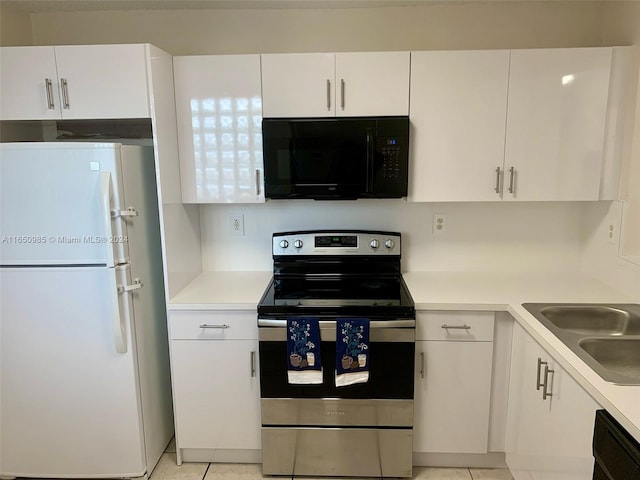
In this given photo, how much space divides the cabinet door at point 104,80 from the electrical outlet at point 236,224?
2.61 ft

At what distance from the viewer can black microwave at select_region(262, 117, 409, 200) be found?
212 centimetres

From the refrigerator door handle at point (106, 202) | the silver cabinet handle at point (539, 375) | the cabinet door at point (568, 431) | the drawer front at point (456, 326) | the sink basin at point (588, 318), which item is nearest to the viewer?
the cabinet door at point (568, 431)

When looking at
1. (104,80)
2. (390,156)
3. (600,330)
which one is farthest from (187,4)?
(600,330)

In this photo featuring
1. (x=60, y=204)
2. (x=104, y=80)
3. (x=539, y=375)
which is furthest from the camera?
(x=104, y=80)

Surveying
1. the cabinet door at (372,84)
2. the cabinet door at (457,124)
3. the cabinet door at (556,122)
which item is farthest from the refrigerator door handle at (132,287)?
the cabinet door at (556,122)

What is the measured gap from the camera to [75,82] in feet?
6.43

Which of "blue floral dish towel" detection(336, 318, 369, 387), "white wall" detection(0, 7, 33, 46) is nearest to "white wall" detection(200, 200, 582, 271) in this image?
"blue floral dish towel" detection(336, 318, 369, 387)

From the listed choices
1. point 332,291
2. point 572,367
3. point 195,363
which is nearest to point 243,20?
point 332,291

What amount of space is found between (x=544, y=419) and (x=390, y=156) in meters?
1.31

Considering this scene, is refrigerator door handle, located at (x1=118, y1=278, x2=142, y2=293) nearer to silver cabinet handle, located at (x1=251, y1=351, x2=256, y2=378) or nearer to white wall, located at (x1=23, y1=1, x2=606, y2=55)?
silver cabinet handle, located at (x1=251, y1=351, x2=256, y2=378)

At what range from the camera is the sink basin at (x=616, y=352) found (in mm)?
1563

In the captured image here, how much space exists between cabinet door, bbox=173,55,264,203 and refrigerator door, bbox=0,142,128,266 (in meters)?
0.45

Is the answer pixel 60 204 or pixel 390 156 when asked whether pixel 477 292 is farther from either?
pixel 60 204

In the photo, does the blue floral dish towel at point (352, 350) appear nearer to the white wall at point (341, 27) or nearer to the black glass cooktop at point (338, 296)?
the black glass cooktop at point (338, 296)
